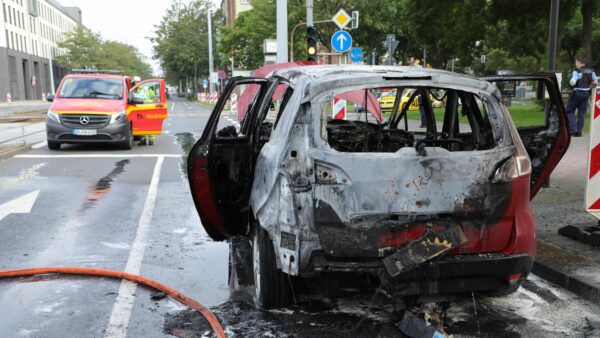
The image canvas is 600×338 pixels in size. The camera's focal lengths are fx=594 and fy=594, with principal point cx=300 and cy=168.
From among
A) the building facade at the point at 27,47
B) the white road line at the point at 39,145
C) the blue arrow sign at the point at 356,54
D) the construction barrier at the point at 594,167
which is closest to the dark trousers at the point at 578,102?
the blue arrow sign at the point at 356,54

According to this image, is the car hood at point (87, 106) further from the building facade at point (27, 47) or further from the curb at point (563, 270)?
the building facade at point (27, 47)

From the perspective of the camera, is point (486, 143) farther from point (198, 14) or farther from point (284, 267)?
point (198, 14)

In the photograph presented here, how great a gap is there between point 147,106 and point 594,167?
40.3ft

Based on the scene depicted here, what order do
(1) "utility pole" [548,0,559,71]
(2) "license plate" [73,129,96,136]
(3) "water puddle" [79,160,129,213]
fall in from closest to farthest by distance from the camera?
(1) "utility pole" [548,0,559,71] → (3) "water puddle" [79,160,129,213] → (2) "license plate" [73,129,96,136]

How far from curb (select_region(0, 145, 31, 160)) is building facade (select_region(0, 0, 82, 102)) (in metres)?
55.9

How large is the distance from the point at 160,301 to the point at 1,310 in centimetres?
114

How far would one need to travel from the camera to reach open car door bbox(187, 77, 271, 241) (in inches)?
201

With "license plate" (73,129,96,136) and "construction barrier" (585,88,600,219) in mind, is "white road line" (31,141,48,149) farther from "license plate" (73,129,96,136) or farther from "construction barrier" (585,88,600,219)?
"construction barrier" (585,88,600,219)

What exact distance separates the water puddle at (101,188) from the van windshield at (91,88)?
3.89m

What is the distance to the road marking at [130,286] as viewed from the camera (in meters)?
4.05

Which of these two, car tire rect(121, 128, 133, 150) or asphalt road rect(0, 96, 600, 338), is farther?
car tire rect(121, 128, 133, 150)

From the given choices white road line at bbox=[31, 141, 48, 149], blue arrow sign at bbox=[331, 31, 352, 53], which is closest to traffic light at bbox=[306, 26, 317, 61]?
blue arrow sign at bbox=[331, 31, 352, 53]

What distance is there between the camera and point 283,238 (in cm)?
386

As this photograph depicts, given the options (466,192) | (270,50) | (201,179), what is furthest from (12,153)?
(466,192)
